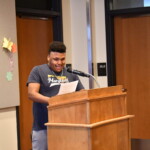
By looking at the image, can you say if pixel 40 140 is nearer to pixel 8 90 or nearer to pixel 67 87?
pixel 67 87

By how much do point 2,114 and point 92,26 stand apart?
177cm

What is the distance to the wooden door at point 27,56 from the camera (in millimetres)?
4461

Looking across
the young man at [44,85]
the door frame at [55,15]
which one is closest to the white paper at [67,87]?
the young man at [44,85]

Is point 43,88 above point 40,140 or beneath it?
above

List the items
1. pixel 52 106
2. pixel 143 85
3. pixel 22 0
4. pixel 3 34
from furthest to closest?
pixel 143 85
pixel 22 0
pixel 3 34
pixel 52 106

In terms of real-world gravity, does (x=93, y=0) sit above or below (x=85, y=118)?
above

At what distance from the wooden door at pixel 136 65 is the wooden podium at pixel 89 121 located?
2.50m

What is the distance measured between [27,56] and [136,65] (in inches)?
57.8

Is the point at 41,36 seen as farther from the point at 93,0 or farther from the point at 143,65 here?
the point at 143,65

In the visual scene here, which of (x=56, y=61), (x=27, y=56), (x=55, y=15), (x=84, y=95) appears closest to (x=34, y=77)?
(x=56, y=61)

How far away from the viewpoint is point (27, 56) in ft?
15.0

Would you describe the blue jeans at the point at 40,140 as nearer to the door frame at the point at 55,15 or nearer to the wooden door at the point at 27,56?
the wooden door at the point at 27,56

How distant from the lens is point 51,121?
230cm

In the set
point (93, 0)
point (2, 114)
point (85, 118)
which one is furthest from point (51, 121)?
point (93, 0)
